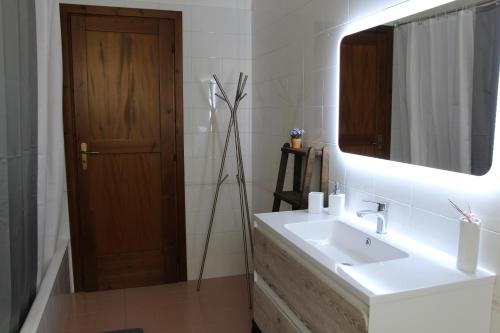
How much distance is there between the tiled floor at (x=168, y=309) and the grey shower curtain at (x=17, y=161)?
829mm

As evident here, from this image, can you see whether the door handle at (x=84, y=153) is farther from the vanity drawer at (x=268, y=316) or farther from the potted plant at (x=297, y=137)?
the vanity drawer at (x=268, y=316)

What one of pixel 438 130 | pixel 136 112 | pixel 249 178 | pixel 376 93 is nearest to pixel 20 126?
pixel 136 112

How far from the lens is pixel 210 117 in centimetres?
341

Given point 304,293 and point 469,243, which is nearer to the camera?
point 469,243

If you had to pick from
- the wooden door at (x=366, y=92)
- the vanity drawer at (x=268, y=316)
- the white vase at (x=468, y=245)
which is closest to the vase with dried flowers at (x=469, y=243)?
the white vase at (x=468, y=245)

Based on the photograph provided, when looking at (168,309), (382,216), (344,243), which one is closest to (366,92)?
(382,216)

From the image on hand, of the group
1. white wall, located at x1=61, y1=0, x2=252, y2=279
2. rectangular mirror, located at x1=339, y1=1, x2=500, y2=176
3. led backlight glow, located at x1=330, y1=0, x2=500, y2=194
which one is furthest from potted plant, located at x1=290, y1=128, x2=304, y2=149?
white wall, located at x1=61, y1=0, x2=252, y2=279

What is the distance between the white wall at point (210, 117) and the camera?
3.31 m

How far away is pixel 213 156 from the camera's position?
3.47 metres

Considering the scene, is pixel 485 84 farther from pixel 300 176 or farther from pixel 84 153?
pixel 84 153

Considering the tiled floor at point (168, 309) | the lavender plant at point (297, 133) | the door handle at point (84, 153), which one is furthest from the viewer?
the door handle at point (84, 153)

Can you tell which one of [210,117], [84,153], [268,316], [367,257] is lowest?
[268,316]

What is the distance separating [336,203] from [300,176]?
60 cm

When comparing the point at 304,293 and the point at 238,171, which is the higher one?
the point at 238,171
